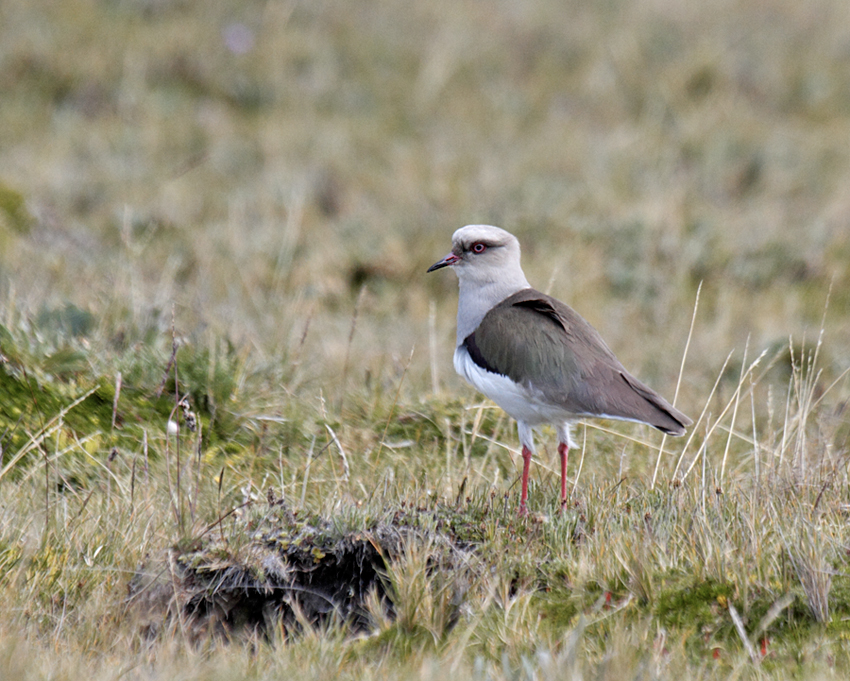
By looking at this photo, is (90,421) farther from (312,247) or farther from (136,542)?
(312,247)

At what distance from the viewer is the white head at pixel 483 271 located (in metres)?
4.93

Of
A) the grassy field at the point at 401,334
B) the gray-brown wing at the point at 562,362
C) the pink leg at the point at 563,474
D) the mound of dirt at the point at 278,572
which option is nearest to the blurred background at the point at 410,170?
the grassy field at the point at 401,334

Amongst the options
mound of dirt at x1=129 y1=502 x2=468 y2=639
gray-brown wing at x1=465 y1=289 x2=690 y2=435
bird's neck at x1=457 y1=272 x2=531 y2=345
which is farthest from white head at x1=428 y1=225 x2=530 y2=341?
mound of dirt at x1=129 y1=502 x2=468 y2=639

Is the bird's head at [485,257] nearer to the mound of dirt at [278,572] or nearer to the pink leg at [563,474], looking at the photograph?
the pink leg at [563,474]

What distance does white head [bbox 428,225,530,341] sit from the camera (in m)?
4.93

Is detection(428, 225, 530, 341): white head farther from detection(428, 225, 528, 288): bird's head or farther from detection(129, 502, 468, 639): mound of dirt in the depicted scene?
detection(129, 502, 468, 639): mound of dirt

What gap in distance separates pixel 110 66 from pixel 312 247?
16.3 feet

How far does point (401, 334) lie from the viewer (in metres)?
7.50

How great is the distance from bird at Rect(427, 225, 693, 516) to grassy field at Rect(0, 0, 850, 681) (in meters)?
0.28

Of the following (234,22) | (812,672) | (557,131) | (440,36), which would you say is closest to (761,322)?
(557,131)

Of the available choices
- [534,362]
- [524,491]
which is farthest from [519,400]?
[524,491]

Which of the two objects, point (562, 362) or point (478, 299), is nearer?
point (562, 362)

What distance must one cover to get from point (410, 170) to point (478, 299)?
21.3 feet

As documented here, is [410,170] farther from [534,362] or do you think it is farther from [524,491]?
[524,491]
